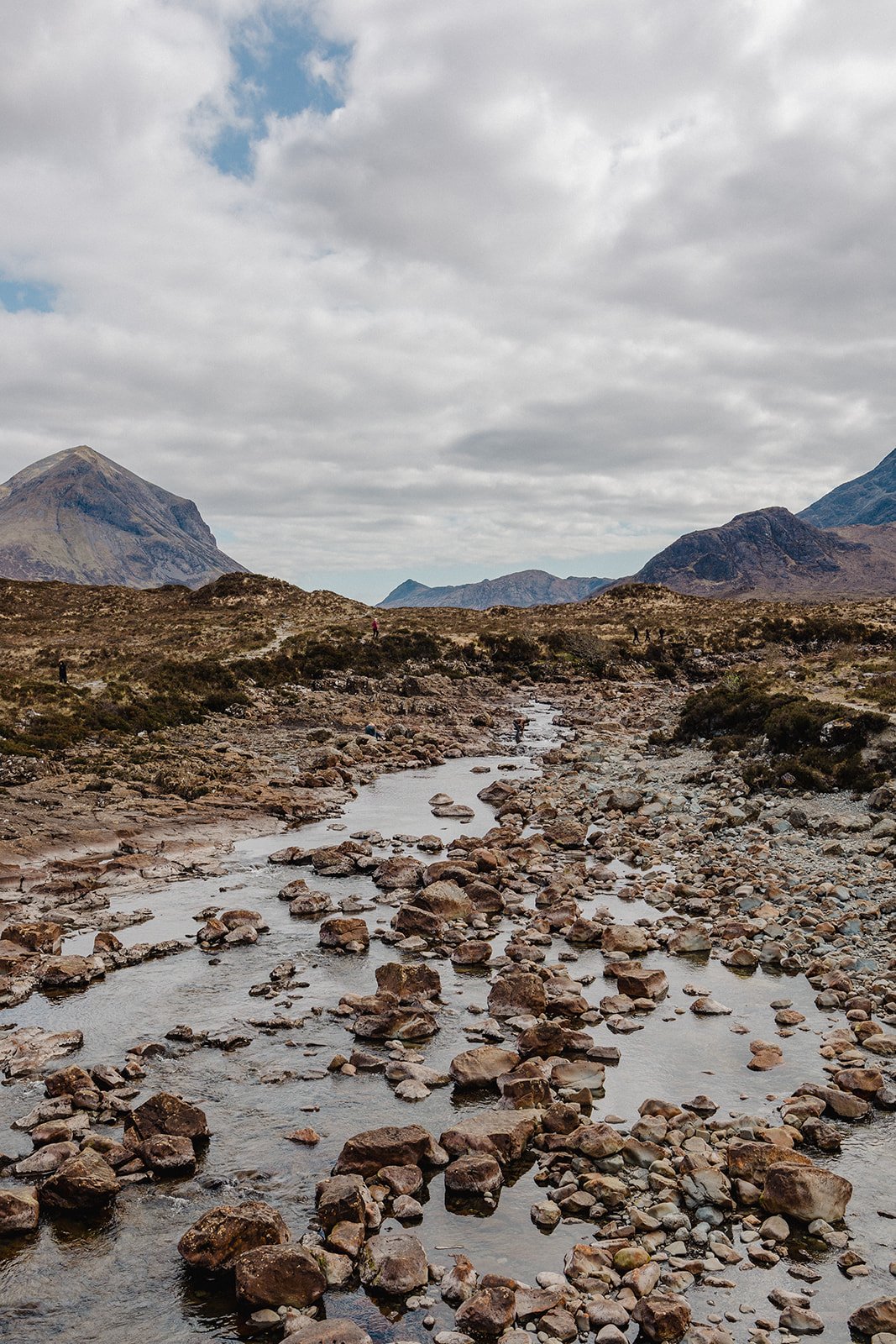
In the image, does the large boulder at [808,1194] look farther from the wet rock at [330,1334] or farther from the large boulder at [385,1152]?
the wet rock at [330,1334]

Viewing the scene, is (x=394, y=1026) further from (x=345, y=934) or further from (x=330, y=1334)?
(x=330, y=1334)

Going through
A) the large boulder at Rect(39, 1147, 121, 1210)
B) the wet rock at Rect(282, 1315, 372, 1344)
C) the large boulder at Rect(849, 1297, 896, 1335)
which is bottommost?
the large boulder at Rect(849, 1297, 896, 1335)

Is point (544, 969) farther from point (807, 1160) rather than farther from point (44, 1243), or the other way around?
point (44, 1243)

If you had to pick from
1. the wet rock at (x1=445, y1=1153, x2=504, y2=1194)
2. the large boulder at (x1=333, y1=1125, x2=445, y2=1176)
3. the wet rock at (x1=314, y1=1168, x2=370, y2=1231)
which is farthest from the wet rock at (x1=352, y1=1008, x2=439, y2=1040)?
the wet rock at (x1=314, y1=1168, x2=370, y2=1231)

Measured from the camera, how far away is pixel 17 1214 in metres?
10.3

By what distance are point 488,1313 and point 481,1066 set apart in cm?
504

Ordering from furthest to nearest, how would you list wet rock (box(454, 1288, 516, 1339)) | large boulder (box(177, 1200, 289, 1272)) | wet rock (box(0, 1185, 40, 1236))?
wet rock (box(0, 1185, 40, 1236)) → large boulder (box(177, 1200, 289, 1272)) → wet rock (box(454, 1288, 516, 1339))

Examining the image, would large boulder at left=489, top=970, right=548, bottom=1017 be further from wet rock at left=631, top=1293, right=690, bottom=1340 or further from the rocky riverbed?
wet rock at left=631, top=1293, right=690, bottom=1340

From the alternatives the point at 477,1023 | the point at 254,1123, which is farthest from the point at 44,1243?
the point at 477,1023

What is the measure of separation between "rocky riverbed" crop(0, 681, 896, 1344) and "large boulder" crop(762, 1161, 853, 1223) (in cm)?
3

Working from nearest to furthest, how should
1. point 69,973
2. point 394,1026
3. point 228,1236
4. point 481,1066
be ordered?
point 228,1236, point 481,1066, point 394,1026, point 69,973

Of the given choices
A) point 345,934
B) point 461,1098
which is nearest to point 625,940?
point 345,934

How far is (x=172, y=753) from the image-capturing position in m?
39.2

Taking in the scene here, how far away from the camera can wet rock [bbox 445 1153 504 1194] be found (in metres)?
11.0
